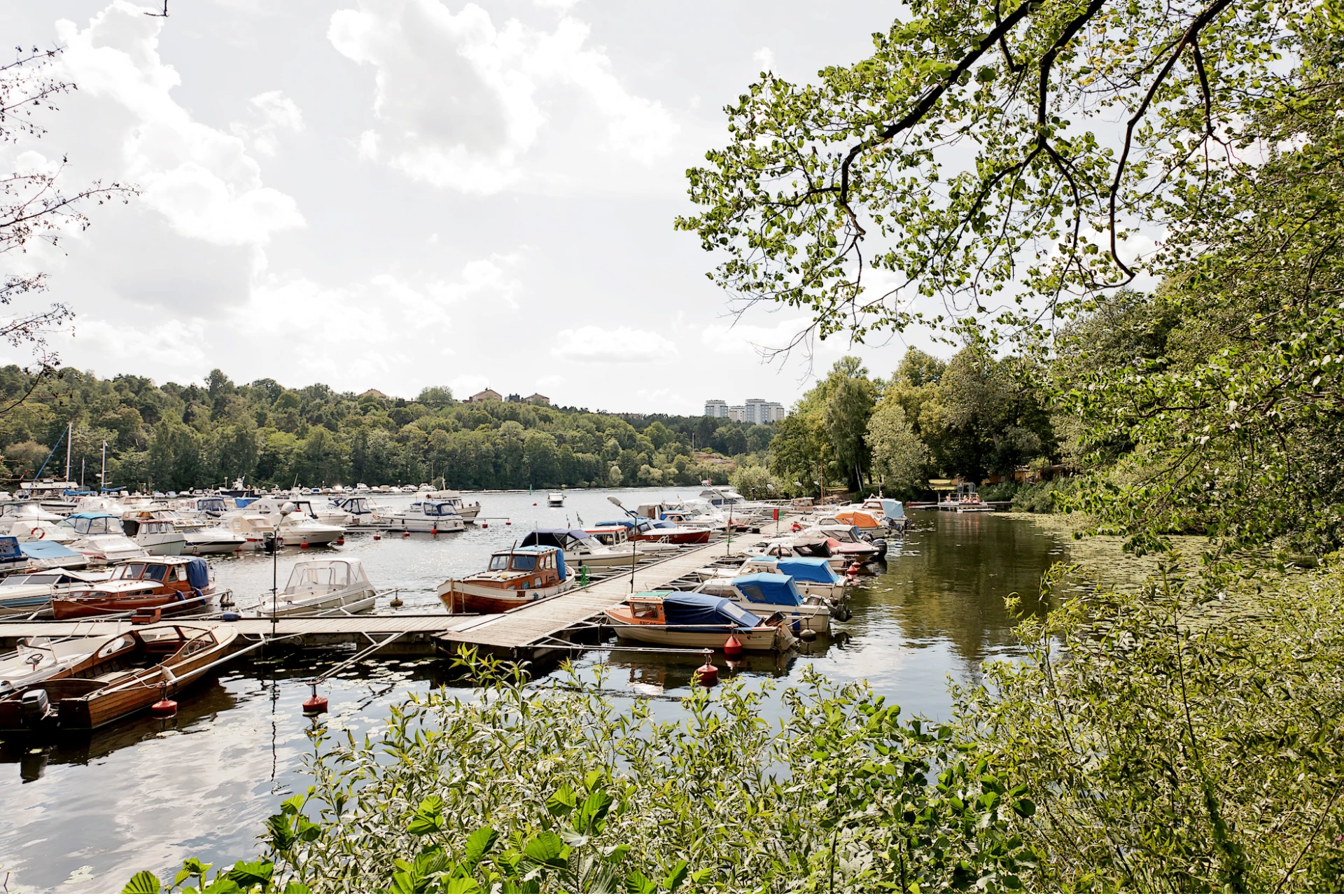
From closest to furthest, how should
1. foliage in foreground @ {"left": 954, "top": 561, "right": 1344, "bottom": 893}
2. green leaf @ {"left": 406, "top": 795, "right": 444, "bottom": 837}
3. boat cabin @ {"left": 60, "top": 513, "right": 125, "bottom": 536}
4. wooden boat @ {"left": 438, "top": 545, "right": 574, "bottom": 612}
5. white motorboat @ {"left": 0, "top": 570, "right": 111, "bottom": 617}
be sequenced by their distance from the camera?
green leaf @ {"left": 406, "top": 795, "right": 444, "bottom": 837} < foliage in foreground @ {"left": 954, "top": 561, "right": 1344, "bottom": 893} < wooden boat @ {"left": 438, "top": 545, "right": 574, "bottom": 612} < white motorboat @ {"left": 0, "top": 570, "right": 111, "bottom": 617} < boat cabin @ {"left": 60, "top": 513, "right": 125, "bottom": 536}

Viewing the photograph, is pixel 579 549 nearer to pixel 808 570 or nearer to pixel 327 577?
pixel 327 577

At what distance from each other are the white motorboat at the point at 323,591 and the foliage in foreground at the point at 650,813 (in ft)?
73.3

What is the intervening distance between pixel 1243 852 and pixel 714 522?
49915mm

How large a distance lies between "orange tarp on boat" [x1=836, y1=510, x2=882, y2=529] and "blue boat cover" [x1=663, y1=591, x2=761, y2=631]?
28.6m

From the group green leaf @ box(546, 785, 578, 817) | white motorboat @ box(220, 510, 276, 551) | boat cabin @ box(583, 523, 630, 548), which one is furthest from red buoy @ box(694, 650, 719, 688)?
white motorboat @ box(220, 510, 276, 551)

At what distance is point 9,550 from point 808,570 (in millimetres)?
38188

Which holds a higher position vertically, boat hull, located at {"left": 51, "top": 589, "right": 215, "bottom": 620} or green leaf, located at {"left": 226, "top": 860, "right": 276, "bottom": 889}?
green leaf, located at {"left": 226, "top": 860, "right": 276, "bottom": 889}

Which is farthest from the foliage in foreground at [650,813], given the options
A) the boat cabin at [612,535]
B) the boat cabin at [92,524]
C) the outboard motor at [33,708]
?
the boat cabin at [92,524]

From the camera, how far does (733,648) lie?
19.5 metres

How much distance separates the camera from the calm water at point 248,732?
1035 centimetres

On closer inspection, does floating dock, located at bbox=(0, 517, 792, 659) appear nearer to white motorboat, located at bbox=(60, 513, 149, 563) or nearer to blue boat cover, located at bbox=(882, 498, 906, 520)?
white motorboat, located at bbox=(60, 513, 149, 563)

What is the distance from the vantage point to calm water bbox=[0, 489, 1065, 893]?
10.4m

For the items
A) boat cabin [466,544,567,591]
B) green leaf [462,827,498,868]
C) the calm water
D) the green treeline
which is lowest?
the calm water

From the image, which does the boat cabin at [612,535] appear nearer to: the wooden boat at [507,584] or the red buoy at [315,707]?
the wooden boat at [507,584]
